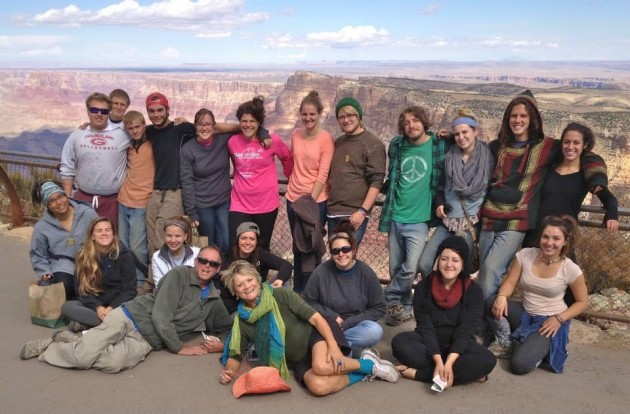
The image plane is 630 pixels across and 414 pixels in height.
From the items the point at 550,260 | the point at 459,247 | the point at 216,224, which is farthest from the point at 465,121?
the point at 216,224

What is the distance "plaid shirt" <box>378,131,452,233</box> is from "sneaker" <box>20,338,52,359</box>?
8.80 feet

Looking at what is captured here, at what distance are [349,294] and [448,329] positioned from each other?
720mm

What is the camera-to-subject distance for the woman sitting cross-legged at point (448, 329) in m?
3.67

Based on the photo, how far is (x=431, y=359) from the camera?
3.75 m

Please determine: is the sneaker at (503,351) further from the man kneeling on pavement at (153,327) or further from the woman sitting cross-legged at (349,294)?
the man kneeling on pavement at (153,327)

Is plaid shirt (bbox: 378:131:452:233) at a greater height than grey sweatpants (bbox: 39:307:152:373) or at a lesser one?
greater

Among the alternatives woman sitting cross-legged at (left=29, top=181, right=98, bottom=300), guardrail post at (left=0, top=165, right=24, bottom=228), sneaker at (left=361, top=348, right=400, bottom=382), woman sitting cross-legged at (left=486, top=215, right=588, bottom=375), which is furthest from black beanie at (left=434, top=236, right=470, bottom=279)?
guardrail post at (left=0, top=165, right=24, bottom=228)

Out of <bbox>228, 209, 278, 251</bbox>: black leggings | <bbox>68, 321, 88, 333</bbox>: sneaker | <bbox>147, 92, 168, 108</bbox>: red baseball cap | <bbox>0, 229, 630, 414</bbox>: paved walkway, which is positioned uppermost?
<bbox>147, 92, 168, 108</bbox>: red baseball cap

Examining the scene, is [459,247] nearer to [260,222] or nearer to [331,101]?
[260,222]

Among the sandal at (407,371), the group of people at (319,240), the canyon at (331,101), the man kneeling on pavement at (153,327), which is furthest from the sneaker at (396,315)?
the canyon at (331,101)

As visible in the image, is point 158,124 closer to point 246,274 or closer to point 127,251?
point 127,251

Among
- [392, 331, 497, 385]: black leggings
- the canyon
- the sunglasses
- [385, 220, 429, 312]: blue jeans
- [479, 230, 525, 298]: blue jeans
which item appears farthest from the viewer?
the canyon

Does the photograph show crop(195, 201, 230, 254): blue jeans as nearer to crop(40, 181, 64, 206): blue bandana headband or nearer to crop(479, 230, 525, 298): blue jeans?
crop(40, 181, 64, 206): blue bandana headband

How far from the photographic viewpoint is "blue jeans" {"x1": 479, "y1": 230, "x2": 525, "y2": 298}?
420 centimetres
